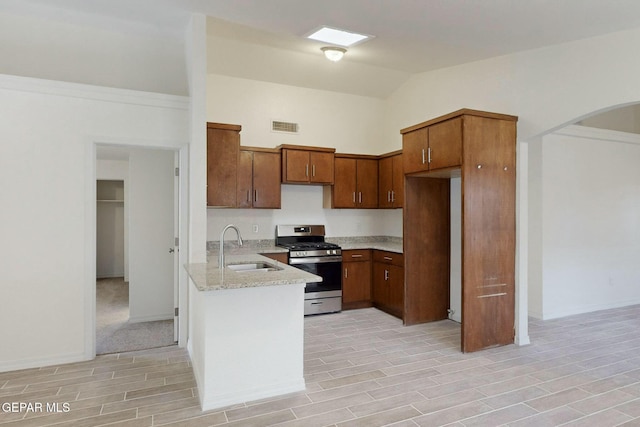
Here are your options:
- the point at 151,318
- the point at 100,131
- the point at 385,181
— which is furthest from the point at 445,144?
the point at 151,318

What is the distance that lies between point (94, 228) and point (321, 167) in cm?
288

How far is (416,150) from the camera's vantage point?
434 cm

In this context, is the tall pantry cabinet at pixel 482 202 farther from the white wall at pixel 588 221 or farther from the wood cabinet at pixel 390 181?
the white wall at pixel 588 221

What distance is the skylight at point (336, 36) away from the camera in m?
3.67

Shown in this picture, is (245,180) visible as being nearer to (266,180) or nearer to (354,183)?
(266,180)

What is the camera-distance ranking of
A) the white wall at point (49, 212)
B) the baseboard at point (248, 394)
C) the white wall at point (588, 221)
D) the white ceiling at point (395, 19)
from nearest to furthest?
the baseboard at point (248, 394) < the white ceiling at point (395, 19) < the white wall at point (49, 212) < the white wall at point (588, 221)

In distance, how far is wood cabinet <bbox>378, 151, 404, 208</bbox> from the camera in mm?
5301

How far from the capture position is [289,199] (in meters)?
5.55

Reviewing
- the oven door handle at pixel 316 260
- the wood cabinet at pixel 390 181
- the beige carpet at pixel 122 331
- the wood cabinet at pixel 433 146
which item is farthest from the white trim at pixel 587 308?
the beige carpet at pixel 122 331

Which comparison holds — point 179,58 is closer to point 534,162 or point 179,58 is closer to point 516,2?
point 516,2

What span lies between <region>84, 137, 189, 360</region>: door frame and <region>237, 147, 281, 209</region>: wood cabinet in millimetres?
944

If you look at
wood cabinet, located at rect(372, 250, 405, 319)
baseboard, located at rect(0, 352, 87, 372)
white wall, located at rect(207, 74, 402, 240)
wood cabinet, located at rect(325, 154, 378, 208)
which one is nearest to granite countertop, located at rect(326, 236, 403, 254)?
white wall, located at rect(207, 74, 402, 240)

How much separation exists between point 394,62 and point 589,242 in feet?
12.3

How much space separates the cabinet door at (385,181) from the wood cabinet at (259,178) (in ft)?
5.15
